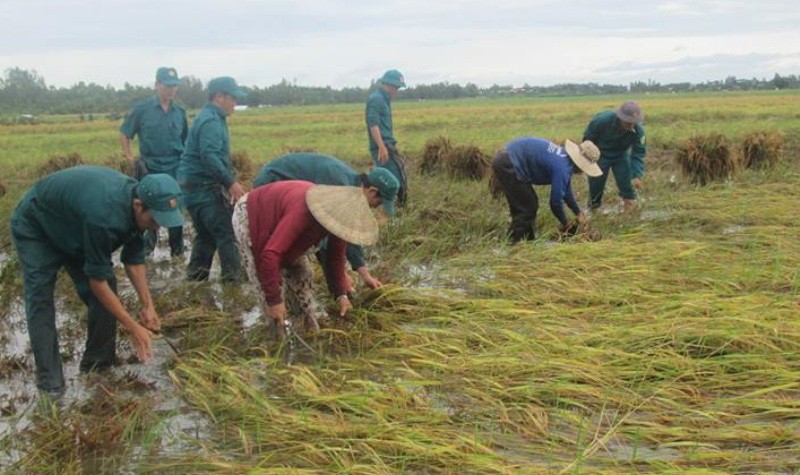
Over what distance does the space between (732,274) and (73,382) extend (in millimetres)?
3861

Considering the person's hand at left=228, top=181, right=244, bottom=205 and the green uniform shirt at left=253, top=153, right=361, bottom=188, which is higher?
the green uniform shirt at left=253, top=153, right=361, bottom=188

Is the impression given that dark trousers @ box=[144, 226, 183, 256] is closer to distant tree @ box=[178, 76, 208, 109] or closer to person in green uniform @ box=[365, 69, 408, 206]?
person in green uniform @ box=[365, 69, 408, 206]

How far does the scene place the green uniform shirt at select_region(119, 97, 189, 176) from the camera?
23.1ft

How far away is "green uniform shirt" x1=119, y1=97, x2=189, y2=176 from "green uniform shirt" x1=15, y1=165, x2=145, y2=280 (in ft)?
10.2

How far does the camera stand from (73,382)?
430 cm

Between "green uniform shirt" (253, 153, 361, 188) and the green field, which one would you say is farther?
"green uniform shirt" (253, 153, 361, 188)

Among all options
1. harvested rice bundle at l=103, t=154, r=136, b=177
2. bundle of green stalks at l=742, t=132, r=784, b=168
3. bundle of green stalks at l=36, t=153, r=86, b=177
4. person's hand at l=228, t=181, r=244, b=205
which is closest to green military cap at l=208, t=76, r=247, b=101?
person's hand at l=228, t=181, r=244, b=205

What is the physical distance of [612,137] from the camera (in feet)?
Result: 24.9

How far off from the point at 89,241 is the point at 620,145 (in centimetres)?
528

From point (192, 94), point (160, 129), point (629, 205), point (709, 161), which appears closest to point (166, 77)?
point (160, 129)

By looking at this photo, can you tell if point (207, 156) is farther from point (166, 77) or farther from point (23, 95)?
point (23, 95)

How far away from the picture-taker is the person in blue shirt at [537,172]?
616 centimetres

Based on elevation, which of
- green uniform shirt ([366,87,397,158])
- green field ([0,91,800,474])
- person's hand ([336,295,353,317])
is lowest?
green field ([0,91,800,474])

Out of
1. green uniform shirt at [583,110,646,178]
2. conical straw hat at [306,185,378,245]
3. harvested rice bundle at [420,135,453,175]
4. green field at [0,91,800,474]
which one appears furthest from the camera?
harvested rice bundle at [420,135,453,175]
